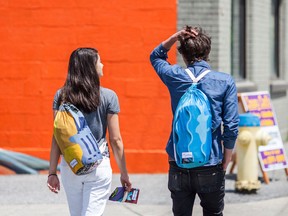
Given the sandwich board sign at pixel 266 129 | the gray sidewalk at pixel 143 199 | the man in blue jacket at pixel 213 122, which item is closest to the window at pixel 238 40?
the sandwich board sign at pixel 266 129

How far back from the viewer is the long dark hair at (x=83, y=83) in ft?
16.3

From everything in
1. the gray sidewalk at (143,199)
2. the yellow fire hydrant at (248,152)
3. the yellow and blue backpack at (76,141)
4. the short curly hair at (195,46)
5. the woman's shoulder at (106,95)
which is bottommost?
the gray sidewalk at (143,199)

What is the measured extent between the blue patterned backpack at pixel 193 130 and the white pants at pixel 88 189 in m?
0.51

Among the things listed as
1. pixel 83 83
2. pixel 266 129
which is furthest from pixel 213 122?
pixel 266 129

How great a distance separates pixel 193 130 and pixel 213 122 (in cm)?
16

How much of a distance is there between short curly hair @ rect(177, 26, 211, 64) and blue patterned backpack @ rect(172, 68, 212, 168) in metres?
0.23

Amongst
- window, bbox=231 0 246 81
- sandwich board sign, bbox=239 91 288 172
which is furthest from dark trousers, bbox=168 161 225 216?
window, bbox=231 0 246 81

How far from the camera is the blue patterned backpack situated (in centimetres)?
484

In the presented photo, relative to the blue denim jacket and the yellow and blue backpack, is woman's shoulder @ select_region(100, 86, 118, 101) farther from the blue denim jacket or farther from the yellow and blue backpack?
the blue denim jacket

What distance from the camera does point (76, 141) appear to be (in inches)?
192

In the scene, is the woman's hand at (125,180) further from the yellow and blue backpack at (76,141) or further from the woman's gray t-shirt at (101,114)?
the yellow and blue backpack at (76,141)

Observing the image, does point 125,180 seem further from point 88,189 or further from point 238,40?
point 238,40

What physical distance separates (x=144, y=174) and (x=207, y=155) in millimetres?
5553

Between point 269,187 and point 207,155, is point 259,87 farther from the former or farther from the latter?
point 207,155
